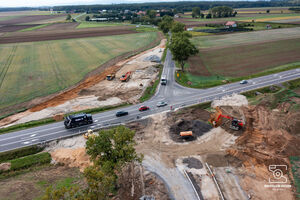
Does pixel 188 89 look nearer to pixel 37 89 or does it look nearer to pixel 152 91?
pixel 152 91

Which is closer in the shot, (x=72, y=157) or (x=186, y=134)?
(x=72, y=157)

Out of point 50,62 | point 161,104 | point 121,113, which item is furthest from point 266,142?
point 50,62

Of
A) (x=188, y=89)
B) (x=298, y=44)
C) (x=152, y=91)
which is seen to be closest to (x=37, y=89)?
(x=152, y=91)

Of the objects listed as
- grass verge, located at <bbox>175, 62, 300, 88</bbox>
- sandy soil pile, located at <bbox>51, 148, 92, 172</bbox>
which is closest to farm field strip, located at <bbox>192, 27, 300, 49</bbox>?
grass verge, located at <bbox>175, 62, 300, 88</bbox>

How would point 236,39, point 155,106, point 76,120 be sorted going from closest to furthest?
point 76,120 → point 155,106 → point 236,39

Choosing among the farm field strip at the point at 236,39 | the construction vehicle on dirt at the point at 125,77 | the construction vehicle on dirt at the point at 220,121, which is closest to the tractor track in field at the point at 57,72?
the construction vehicle on dirt at the point at 125,77

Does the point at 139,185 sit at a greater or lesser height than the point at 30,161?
lesser

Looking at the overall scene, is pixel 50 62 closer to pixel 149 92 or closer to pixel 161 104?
pixel 149 92

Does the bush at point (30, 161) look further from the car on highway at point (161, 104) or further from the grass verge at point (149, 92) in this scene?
the grass verge at point (149, 92)
